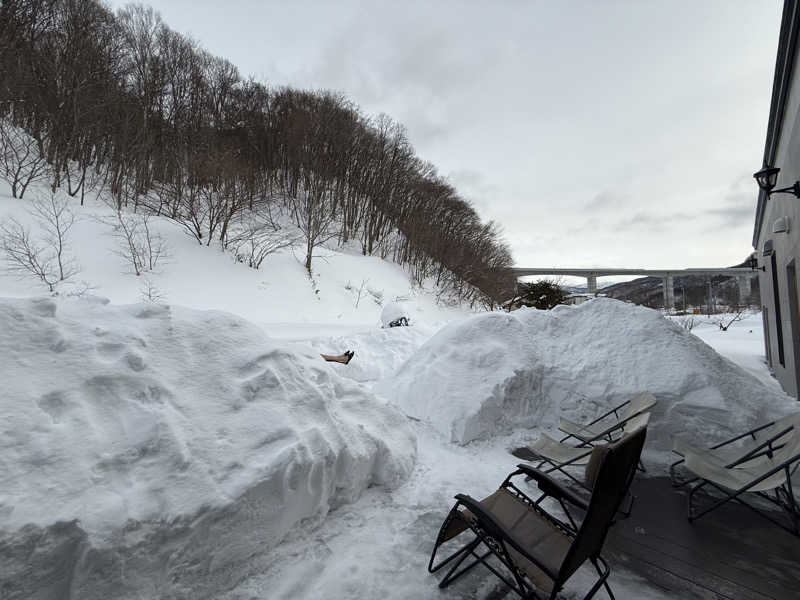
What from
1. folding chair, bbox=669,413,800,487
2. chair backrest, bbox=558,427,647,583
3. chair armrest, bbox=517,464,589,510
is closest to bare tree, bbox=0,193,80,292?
chair armrest, bbox=517,464,589,510

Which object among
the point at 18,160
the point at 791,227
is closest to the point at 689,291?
the point at 791,227

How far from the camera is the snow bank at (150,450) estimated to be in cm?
182

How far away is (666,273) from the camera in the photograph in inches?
1832

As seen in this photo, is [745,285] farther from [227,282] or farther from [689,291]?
[227,282]

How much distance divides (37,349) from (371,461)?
2.64 m

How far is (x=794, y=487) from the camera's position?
143 inches

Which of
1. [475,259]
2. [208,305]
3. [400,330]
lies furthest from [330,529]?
[475,259]

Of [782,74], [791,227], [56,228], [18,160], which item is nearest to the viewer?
[782,74]

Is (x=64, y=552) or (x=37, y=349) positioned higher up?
(x=37, y=349)

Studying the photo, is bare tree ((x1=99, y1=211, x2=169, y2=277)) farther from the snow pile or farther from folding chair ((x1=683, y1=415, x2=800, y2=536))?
folding chair ((x1=683, y1=415, x2=800, y2=536))

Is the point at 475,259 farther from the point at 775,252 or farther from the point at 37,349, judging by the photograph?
the point at 37,349

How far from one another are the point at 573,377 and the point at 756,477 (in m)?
2.18

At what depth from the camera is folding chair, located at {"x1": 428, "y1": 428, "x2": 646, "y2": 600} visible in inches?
70.4

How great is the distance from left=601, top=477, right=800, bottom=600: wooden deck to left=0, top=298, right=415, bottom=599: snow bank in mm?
2272
